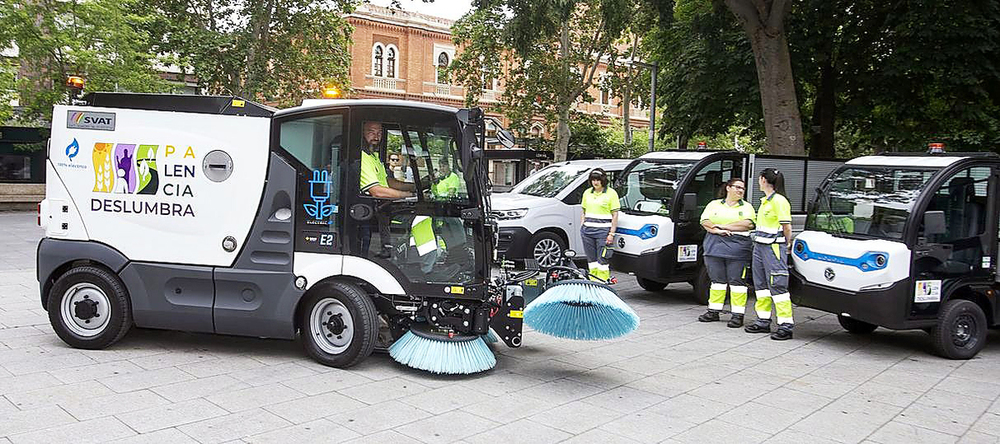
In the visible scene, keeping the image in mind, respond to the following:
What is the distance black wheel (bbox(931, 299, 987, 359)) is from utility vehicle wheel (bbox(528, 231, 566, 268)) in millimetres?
5965

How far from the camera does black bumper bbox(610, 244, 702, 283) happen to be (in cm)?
1077

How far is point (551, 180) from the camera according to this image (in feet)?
46.3

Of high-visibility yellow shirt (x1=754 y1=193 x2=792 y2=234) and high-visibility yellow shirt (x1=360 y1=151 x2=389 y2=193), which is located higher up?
high-visibility yellow shirt (x1=360 y1=151 x2=389 y2=193)

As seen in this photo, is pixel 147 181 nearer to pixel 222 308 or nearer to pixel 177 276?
pixel 177 276

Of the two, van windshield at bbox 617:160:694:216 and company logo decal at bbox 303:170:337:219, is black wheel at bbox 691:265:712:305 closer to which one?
van windshield at bbox 617:160:694:216

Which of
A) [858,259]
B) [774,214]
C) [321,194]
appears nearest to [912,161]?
[858,259]

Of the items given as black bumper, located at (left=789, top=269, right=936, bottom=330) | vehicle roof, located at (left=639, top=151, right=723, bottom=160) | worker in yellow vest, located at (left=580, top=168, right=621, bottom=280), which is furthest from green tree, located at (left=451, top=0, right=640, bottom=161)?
black bumper, located at (left=789, top=269, right=936, bottom=330)

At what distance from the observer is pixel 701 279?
11148 millimetres

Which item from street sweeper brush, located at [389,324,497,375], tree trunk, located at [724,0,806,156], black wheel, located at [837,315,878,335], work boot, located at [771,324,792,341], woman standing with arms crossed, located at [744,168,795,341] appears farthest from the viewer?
tree trunk, located at [724,0,806,156]

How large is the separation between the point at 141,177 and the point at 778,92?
11.2m

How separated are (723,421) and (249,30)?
28057 mm

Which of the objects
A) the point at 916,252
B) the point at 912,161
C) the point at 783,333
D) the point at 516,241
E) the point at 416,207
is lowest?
the point at 783,333

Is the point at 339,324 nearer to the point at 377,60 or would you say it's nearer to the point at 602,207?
the point at 602,207

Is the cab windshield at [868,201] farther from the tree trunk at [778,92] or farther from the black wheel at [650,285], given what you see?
the tree trunk at [778,92]
